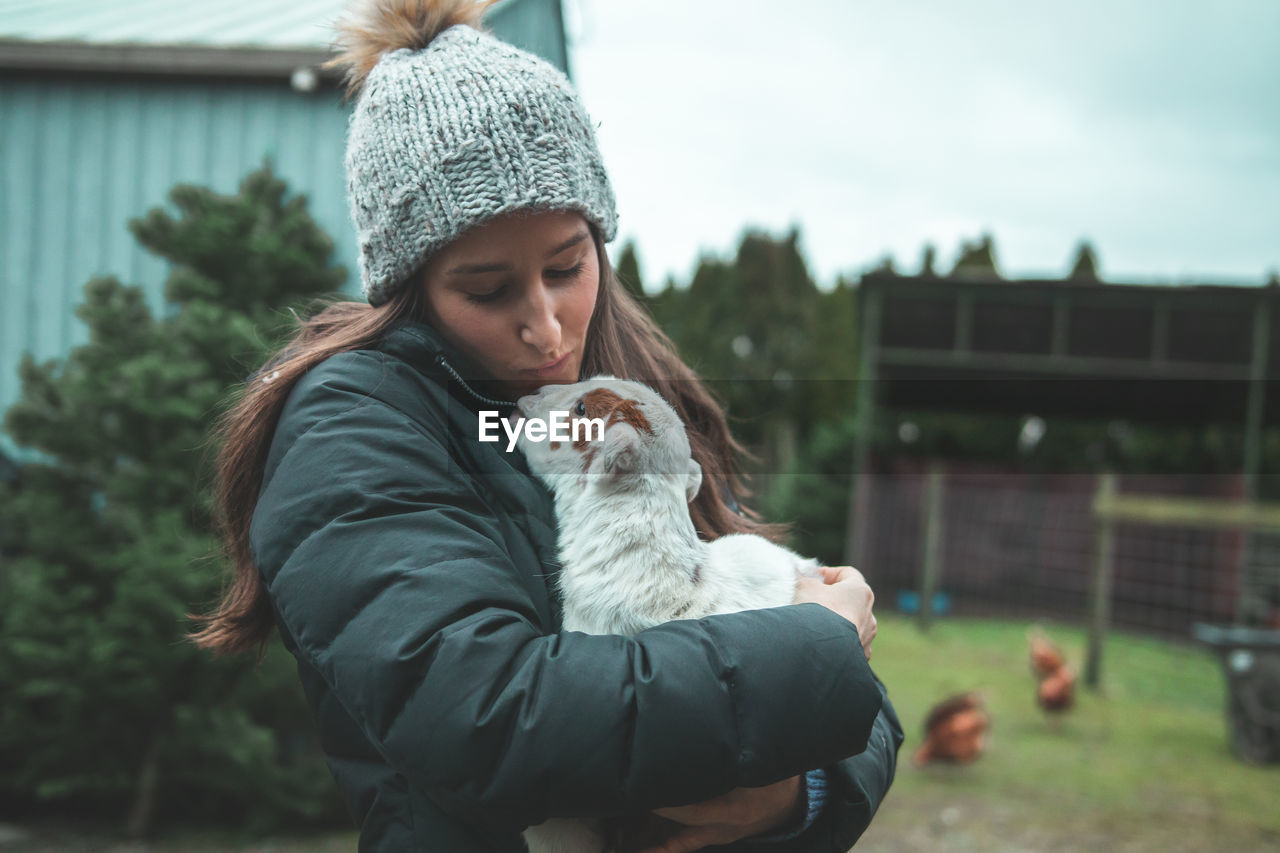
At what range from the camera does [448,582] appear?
1.23 meters

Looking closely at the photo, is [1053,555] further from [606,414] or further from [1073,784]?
[606,414]

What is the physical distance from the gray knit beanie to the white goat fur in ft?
1.25

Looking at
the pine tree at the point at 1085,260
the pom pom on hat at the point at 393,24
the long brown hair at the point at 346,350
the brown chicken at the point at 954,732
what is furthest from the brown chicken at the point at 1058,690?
the pine tree at the point at 1085,260

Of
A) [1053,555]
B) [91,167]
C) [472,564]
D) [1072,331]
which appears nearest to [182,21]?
[91,167]

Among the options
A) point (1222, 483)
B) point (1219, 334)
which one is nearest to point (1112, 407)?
point (1222, 483)

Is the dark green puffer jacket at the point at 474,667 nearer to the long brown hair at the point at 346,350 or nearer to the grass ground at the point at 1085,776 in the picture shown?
the long brown hair at the point at 346,350

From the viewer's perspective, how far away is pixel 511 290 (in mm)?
1628

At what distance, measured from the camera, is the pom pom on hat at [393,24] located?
176cm

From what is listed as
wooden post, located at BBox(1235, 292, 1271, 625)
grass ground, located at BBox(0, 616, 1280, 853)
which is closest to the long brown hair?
grass ground, located at BBox(0, 616, 1280, 853)

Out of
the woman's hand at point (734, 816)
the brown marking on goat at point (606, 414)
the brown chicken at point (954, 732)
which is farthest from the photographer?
the brown chicken at point (954, 732)

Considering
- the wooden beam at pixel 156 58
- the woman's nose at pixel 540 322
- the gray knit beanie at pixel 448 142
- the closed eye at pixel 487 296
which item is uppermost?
the wooden beam at pixel 156 58

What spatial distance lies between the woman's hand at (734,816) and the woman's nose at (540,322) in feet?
2.66

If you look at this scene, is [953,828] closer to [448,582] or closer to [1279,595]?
[448,582]

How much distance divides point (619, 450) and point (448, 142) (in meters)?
0.63
